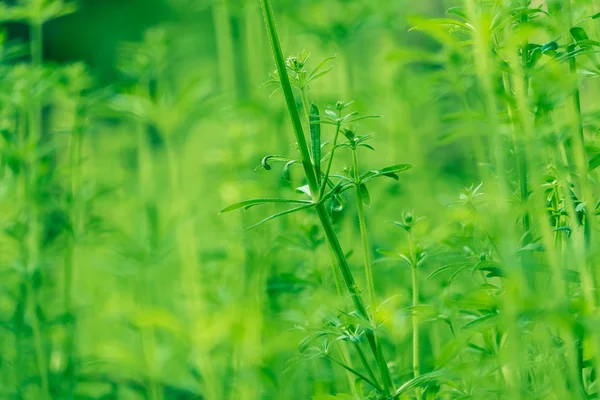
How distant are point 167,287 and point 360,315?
6.52 feet

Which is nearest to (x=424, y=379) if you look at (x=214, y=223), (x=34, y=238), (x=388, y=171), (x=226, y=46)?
(x=388, y=171)

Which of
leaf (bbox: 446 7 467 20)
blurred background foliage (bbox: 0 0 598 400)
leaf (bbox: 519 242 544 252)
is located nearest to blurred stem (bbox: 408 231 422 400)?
blurred background foliage (bbox: 0 0 598 400)

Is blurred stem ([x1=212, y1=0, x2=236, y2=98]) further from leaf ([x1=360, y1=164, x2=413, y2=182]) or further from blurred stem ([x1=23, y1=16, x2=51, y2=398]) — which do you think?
leaf ([x1=360, y1=164, x2=413, y2=182])

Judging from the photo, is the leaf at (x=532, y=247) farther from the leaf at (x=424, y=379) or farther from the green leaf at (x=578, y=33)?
the green leaf at (x=578, y=33)

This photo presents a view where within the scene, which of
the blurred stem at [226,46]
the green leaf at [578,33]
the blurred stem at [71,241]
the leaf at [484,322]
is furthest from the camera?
the blurred stem at [226,46]

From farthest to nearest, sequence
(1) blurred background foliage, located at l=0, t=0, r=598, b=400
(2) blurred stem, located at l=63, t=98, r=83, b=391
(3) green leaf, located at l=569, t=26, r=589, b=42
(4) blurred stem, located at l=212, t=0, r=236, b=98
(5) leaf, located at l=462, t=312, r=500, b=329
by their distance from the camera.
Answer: (4) blurred stem, located at l=212, t=0, r=236, b=98 → (2) blurred stem, located at l=63, t=98, r=83, b=391 → (1) blurred background foliage, located at l=0, t=0, r=598, b=400 → (3) green leaf, located at l=569, t=26, r=589, b=42 → (5) leaf, located at l=462, t=312, r=500, b=329

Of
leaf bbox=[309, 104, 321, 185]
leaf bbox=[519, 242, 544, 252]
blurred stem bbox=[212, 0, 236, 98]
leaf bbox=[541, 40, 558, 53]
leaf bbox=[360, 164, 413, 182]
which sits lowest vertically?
leaf bbox=[519, 242, 544, 252]

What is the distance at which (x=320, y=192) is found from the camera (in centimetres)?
73

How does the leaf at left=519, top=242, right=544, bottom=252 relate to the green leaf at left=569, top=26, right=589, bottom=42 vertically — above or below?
below

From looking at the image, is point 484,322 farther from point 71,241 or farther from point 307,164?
point 71,241

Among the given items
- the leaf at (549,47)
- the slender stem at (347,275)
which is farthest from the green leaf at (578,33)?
the slender stem at (347,275)

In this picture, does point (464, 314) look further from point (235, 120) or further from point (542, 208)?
point (235, 120)

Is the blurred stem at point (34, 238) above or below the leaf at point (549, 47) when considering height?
below

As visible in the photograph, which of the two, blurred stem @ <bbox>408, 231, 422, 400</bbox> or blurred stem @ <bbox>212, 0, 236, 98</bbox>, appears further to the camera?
blurred stem @ <bbox>212, 0, 236, 98</bbox>
